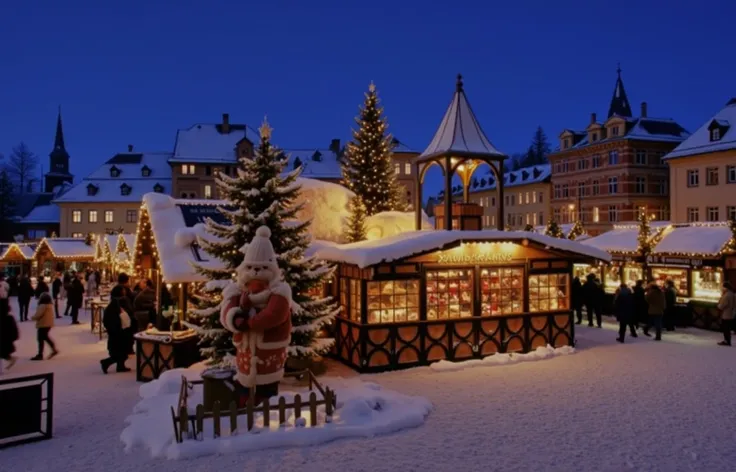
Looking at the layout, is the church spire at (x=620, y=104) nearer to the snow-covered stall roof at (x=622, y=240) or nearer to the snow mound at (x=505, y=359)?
the snow-covered stall roof at (x=622, y=240)

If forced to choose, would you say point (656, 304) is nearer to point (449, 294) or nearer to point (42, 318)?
point (449, 294)

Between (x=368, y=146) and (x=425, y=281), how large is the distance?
11482 millimetres

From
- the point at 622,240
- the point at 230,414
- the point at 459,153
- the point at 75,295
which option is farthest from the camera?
the point at 622,240

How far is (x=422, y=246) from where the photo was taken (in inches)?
525

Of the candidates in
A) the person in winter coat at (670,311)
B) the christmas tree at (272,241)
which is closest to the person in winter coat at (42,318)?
the christmas tree at (272,241)

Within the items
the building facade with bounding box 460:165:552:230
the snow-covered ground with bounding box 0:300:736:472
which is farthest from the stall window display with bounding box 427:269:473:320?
the building facade with bounding box 460:165:552:230

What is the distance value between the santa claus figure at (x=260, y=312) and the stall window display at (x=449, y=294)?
18.7 ft

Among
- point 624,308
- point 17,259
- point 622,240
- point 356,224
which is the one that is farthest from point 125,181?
point 624,308

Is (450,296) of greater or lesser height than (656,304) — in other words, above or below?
above

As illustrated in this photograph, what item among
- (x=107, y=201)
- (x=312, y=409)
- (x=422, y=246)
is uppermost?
(x=107, y=201)

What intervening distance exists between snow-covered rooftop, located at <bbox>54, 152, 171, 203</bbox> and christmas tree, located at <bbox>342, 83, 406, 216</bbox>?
34.9 m

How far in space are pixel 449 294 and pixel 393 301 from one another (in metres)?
1.48

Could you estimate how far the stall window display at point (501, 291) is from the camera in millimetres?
14703

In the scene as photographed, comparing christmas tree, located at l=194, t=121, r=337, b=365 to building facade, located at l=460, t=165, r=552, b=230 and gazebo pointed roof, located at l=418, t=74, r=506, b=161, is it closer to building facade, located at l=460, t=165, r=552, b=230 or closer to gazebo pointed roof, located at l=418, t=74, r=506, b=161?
gazebo pointed roof, located at l=418, t=74, r=506, b=161
